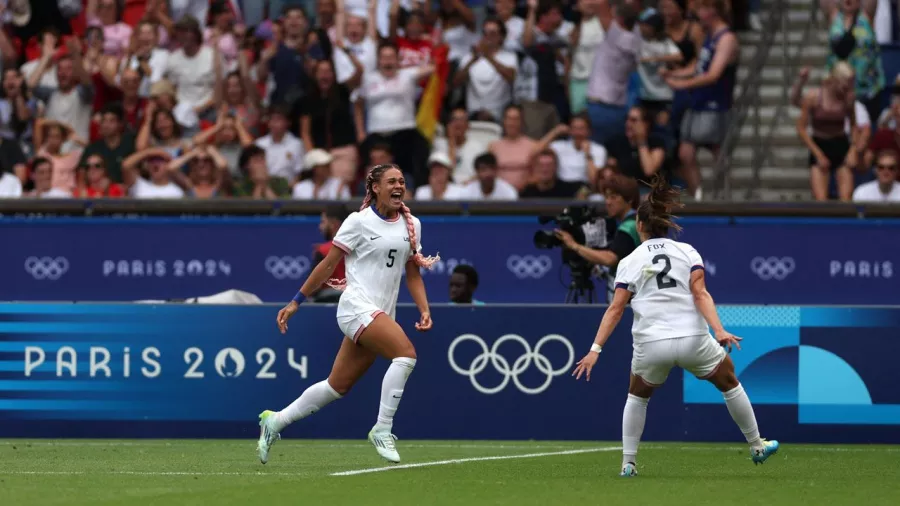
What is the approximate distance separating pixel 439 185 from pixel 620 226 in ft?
18.1

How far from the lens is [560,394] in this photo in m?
13.6

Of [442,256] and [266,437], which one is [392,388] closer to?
[266,437]

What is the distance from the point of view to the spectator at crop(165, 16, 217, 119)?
2012cm

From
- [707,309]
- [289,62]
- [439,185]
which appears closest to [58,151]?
[289,62]

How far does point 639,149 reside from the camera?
59.9 ft

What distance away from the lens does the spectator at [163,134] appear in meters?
19.4

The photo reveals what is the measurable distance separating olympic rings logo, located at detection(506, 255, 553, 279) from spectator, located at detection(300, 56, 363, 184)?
265 cm

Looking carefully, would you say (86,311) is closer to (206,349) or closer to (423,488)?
(206,349)

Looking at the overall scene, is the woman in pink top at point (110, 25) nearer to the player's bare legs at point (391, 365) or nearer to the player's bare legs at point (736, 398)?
the player's bare legs at point (391, 365)

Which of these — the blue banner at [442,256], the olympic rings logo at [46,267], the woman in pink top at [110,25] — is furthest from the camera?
the woman in pink top at [110,25]

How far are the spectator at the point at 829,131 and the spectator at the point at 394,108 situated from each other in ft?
14.1

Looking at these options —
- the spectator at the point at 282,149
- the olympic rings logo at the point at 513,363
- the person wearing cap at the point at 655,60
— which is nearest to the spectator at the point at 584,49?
the person wearing cap at the point at 655,60

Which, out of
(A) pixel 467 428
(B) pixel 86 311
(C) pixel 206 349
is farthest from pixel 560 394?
(B) pixel 86 311

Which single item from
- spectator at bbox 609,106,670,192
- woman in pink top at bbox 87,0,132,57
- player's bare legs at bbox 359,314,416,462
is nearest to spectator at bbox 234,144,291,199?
woman in pink top at bbox 87,0,132,57
